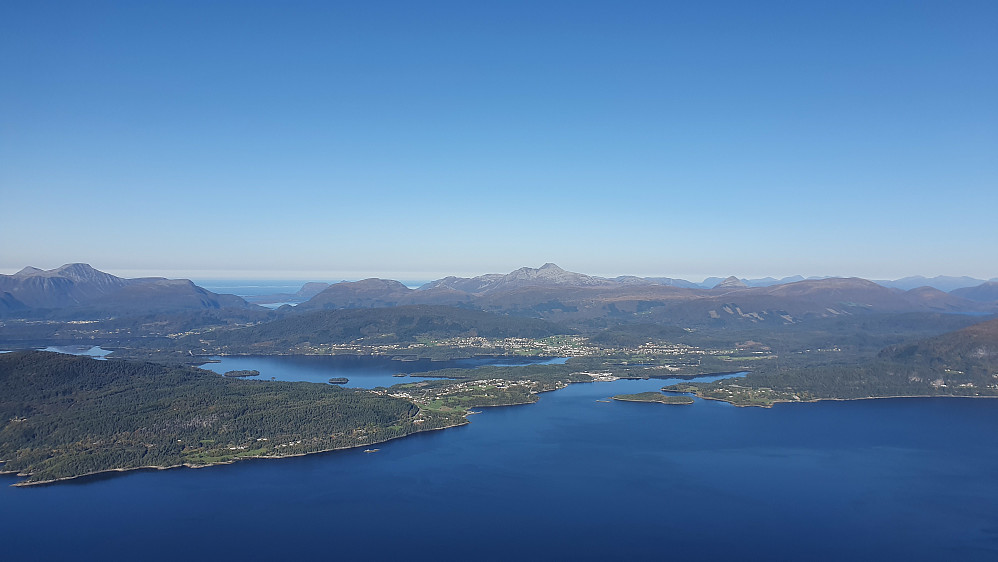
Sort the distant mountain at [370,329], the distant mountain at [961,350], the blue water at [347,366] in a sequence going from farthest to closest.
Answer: the distant mountain at [370,329]
the blue water at [347,366]
the distant mountain at [961,350]

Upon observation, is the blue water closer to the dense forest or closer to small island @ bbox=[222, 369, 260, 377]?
small island @ bbox=[222, 369, 260, 377]

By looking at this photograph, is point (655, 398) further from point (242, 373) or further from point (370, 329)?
point (370, 329)

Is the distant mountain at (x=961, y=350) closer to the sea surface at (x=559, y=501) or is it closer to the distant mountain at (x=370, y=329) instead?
the sea surface at (x=559, y=501)

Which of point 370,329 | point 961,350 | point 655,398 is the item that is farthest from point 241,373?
point 961,350

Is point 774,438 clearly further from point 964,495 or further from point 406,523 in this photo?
point 406,523

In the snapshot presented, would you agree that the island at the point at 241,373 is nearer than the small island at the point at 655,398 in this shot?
No

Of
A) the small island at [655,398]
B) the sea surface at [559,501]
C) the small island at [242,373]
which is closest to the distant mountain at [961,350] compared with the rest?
the sea surface at [559,501]

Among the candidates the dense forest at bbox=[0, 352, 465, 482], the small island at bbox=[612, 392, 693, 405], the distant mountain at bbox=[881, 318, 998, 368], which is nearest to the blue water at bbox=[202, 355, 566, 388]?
the dense forest at bbox=[0, 352, 465, 482]
